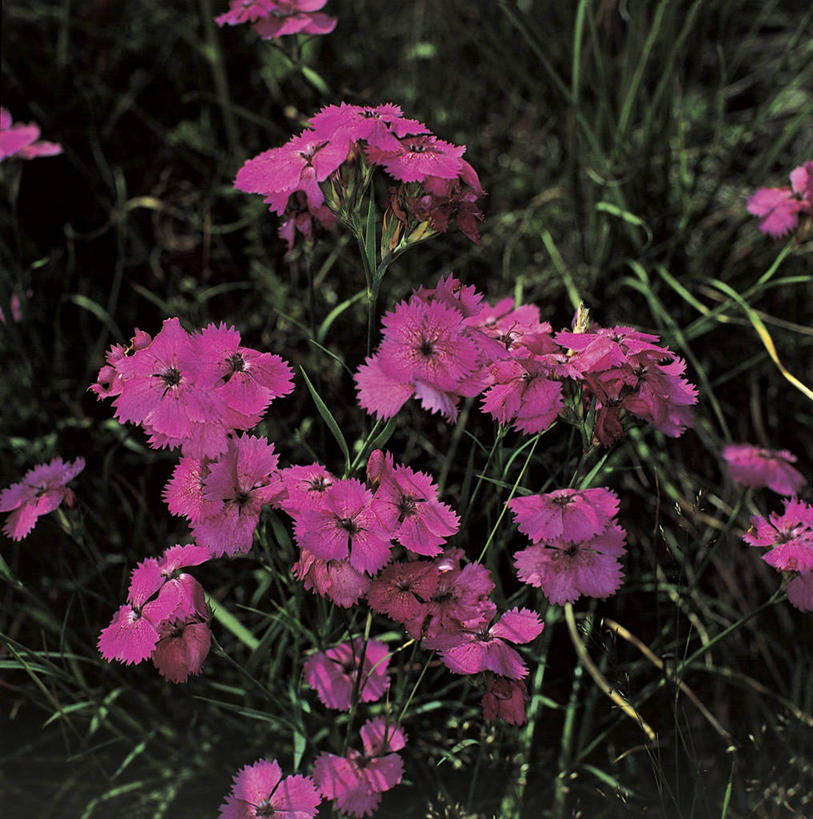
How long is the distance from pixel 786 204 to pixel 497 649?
29.0 inches

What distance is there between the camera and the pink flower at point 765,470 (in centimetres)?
110

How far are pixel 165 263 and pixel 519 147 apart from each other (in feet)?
2.44

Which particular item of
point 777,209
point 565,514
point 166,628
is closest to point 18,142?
point 166,628

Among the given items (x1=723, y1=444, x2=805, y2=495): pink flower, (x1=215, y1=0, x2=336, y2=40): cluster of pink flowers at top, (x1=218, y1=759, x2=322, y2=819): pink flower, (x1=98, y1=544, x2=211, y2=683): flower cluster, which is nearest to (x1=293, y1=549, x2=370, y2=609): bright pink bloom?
(x1=98, y1=544, x2=211, y2=683): flower cluster

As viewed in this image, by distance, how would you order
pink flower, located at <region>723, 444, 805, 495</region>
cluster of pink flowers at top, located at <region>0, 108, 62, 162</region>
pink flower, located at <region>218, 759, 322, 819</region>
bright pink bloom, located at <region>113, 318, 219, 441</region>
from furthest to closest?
cluster of pink flowers at top, located at <region>0, 108, 62, 162</region>, pink flower, located at <region>723, 444, 805, 495</region>, pink flower, located at <region>218, 759, 322, 819</region>, bright pink bloom, located at <region>113, 318, 219, 441</region>

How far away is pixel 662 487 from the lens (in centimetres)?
142

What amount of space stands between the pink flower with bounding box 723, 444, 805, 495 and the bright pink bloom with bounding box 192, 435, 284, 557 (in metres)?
0.60

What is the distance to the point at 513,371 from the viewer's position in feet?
2.83

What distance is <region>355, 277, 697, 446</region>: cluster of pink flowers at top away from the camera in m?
0.80

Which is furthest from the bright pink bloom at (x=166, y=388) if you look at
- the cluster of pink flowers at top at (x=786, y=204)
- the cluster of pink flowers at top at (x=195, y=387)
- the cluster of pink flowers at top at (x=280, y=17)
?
the cluster of pink flowers at top at (x=786, y=204)

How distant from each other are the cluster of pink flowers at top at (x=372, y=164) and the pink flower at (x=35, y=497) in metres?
0.38

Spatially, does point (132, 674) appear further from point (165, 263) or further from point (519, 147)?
point (519, 147)

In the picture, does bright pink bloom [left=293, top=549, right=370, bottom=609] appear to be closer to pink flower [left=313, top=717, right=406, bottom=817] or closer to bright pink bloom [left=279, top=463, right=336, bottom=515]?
bright pink bloom [left=279, top=463, right=336, bottom=515]

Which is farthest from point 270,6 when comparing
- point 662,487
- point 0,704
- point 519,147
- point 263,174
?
point 0,704
